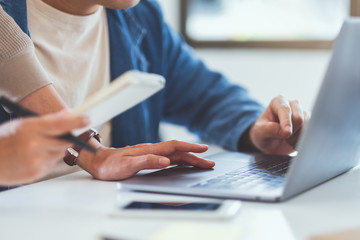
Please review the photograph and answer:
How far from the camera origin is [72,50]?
3.86 feet

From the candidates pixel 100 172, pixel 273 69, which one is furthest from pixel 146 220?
pixel 273 69

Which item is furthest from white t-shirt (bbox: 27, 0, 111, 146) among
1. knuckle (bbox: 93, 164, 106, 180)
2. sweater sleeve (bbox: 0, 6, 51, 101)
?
knuckle (bbox: 93, 164, 106, 180)

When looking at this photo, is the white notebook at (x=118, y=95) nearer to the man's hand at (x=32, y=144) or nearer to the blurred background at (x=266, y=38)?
the man's hand at (x=32, y=144)

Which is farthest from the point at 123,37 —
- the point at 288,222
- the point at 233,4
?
the point at 233,4

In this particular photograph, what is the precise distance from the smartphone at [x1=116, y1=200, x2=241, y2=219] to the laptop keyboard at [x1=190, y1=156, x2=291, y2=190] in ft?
0.21

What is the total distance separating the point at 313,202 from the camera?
66cm

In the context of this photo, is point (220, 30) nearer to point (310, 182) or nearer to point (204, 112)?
point (204, 112)

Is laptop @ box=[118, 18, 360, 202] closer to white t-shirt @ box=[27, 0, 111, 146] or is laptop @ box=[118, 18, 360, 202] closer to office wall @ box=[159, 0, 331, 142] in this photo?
white t-shirt @ box=[27, 0, 111, 146]

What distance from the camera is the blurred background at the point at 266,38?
2.41 meters

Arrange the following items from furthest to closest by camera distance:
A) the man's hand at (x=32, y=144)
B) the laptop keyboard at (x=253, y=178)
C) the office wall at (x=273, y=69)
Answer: the office wall at (x=273, y=69) → the laptop keyboard at (x=253, y=178) → the man's hand at (x=32, y=144)

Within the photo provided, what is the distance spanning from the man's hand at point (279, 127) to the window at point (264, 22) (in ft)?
4.82

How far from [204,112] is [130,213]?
32.2 inches

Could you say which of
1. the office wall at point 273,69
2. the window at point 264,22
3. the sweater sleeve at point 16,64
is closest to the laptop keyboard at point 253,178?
the sweater sleeve at point 16,64

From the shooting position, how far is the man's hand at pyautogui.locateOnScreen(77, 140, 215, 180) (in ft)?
2.59
